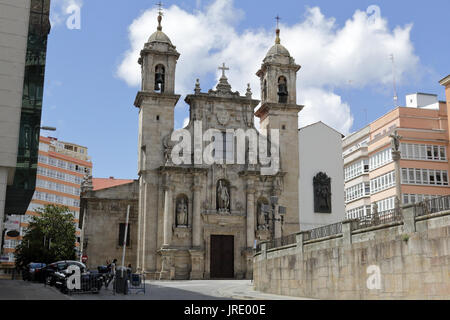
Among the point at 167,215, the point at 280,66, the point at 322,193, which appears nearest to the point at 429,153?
the point at 322,193

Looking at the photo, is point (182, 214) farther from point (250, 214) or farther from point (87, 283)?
point (87, 283)

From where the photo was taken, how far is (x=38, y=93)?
2741cm

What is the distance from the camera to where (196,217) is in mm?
44469

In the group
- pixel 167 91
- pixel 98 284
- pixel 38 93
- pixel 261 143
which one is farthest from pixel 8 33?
pixel 261 143

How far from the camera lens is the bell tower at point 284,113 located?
46.8 meters

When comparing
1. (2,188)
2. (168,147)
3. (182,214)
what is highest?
(168,147)

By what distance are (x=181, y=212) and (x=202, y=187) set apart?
2.58 metres

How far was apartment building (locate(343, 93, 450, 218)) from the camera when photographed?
167ft

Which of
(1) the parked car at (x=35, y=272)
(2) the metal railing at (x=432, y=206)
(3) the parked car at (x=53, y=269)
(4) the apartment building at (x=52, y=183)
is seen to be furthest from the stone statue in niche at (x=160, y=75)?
(4) the apartment building at (x=52, y=183)

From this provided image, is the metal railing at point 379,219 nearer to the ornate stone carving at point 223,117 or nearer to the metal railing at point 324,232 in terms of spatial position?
the metal railing at point 324,232

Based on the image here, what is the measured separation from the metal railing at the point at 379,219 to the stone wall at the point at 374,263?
304 millimetres

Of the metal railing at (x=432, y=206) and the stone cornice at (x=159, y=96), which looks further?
the stone cornice at (x=159, y=96)

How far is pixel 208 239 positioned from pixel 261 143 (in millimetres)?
9093
